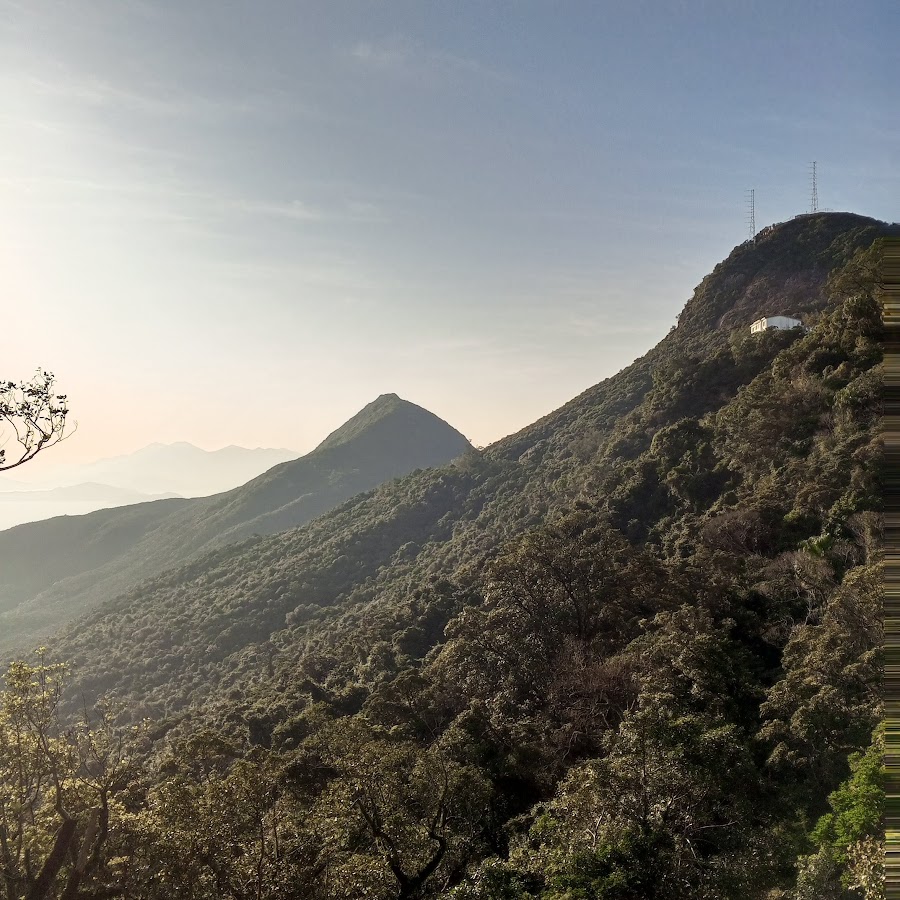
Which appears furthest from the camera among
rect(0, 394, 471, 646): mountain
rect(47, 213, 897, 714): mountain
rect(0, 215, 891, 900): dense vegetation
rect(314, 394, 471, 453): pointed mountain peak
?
rect(314, 394, 471, 453): pointed mountain peak

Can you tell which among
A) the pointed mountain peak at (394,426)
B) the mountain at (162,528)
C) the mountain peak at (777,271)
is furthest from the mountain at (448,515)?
the pointed mountain peak at (394,426)

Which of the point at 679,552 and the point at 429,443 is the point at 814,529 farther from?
the point at 429,443

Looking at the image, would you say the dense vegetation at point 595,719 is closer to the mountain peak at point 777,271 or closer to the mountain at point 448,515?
the mountain at point 448,515

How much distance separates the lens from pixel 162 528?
121688 mm

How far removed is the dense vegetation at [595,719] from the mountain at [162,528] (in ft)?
194

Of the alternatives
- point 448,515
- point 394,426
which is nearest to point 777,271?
point 448,515

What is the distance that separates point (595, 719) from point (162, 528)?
122 m

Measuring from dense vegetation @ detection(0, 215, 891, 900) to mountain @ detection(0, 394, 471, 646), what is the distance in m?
59.1

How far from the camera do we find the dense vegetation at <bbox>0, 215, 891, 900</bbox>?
30.3ft

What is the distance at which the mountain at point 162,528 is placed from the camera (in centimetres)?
10256

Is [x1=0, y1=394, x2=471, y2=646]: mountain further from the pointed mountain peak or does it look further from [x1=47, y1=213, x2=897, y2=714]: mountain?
[x1=47, y1=213, x2=897, y2=714]: mountain

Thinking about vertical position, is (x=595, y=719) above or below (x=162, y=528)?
above

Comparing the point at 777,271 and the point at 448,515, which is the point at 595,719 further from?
the point at 777,271

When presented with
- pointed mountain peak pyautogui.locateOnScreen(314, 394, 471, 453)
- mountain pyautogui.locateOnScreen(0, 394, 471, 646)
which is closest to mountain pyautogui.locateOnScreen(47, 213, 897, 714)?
mountain pyautogui.locateOnScreen(0, 394, 471, 646)
